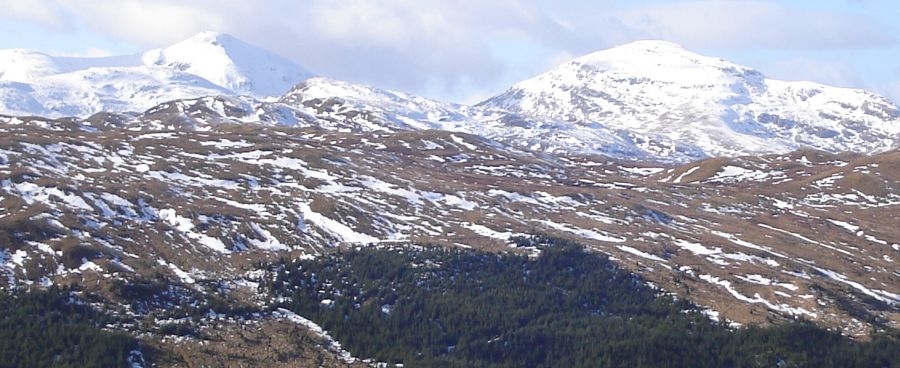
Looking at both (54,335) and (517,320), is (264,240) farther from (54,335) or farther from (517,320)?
(54,335)

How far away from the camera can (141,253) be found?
146875 millimetres

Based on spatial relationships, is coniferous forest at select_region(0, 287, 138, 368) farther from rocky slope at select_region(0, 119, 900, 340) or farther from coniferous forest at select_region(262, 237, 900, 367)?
coniferous forest at select_region(262, 237, 900, 367)

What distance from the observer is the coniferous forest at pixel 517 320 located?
131 metres

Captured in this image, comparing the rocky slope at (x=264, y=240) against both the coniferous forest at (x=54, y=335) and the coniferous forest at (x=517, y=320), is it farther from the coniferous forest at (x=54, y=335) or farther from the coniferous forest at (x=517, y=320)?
the coniferous forest at (x=54, y=335)

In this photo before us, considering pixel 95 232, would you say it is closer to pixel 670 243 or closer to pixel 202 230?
pixel 202 230

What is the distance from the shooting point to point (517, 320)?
143m

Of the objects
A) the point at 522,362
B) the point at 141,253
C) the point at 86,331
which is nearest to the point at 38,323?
the point at 86,331

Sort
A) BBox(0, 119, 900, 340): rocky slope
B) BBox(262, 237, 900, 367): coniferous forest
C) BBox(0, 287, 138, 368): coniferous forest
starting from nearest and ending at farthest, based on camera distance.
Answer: BBox(0, 287, 138, 368): coniferous forest → BBox(262, 237, 900, 367): coniferous forest → BBox(0, 119, 900, 340): rocky slope

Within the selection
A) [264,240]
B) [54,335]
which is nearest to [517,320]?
[264,240]

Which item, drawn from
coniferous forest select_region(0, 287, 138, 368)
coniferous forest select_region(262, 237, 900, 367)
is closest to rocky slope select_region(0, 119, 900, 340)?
coniferous forest select_region(262, 237, 900, 367)

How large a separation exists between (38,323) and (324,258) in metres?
46.9

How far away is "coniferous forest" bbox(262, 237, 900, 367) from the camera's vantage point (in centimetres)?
13138

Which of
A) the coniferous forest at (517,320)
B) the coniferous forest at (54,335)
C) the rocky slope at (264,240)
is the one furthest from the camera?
the rocky slope at (264,240)

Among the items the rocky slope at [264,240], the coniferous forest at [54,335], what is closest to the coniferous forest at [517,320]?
the rocky slope at [264,240]
